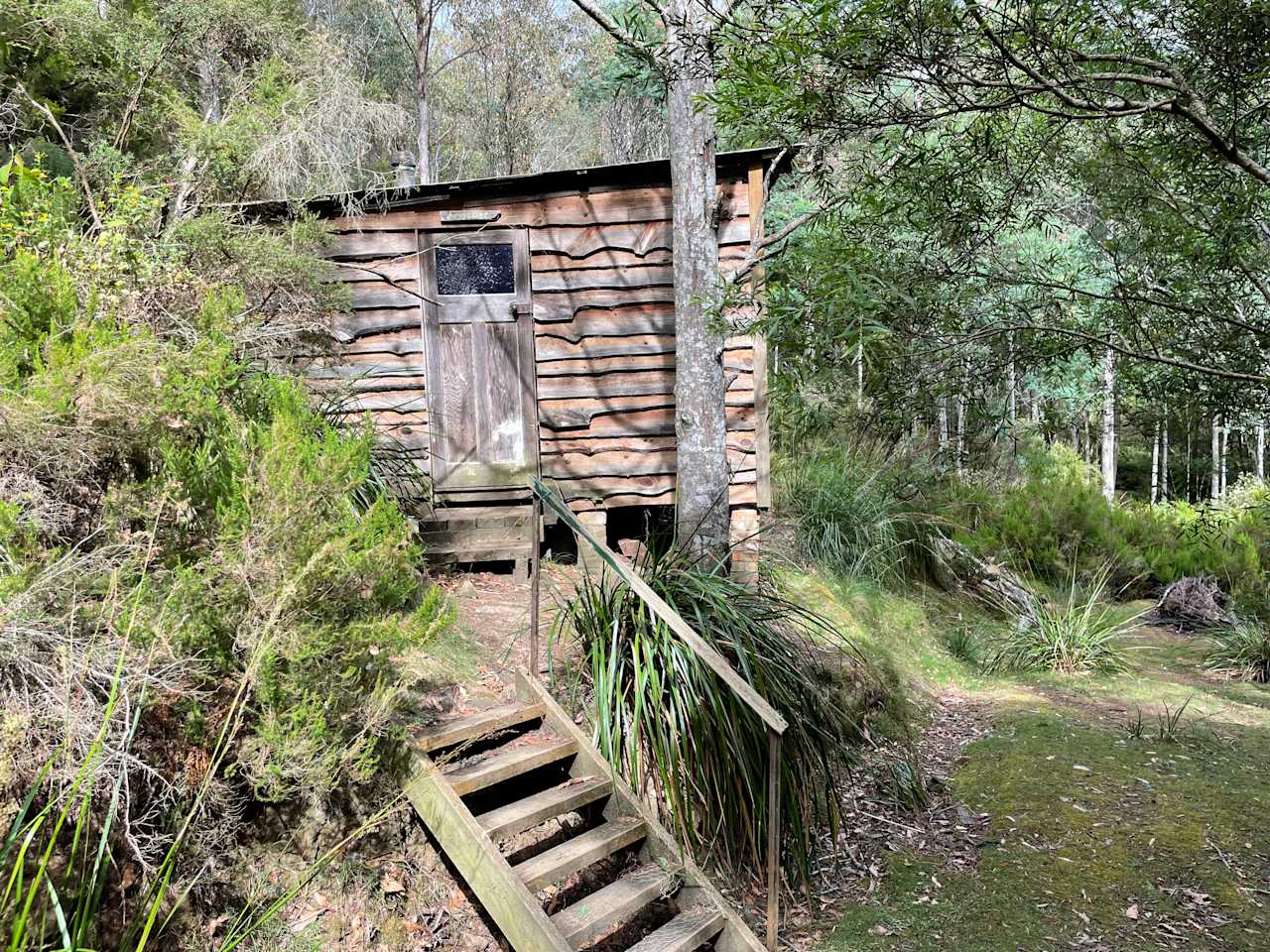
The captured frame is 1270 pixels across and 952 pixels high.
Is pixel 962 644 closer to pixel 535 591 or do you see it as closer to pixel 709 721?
pixel 709 721

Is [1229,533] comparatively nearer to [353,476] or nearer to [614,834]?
[614,834]

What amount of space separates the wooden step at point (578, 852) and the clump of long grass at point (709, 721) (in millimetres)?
204

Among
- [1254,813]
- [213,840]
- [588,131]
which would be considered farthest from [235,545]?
[588,131]

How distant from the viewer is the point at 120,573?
272cm

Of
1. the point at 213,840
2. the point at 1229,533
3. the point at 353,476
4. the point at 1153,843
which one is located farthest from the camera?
the point at 1229,533

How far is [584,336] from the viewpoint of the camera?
7211 mm

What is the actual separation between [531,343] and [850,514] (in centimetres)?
373

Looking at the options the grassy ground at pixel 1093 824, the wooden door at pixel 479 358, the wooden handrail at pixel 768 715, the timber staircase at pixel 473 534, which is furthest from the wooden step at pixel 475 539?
the wooden handrail at pixel 768 715

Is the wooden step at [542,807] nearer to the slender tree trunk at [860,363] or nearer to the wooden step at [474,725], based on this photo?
the wooden step at [474,725]

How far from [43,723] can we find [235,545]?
31.2 inches

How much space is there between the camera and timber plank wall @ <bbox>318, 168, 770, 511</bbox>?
7.07m

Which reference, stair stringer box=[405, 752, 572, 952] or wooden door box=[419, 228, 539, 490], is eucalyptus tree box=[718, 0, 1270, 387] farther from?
wooden door box=[419, 228, 539, 490]

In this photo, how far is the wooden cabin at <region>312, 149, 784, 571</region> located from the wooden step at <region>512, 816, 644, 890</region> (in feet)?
12.1

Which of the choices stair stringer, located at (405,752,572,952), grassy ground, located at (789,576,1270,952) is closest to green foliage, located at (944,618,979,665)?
grassy ground, located at (789,576,1270,952)
